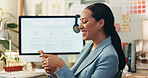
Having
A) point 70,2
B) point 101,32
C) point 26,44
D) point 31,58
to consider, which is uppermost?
point 70,2

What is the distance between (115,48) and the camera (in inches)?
43.4

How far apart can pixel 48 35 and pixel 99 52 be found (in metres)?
0.87

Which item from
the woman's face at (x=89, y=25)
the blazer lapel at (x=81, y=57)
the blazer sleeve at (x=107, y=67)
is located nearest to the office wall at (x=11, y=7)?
the blazer lapel at (x=81, y=57)

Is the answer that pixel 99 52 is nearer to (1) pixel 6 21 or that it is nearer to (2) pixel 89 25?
(2) pixel 89 25

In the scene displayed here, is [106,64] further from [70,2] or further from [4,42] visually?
[4,42]

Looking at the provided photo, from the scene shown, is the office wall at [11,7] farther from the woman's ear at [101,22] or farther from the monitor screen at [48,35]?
the woman's ear at [101,22]

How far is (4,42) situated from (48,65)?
1.37 metres

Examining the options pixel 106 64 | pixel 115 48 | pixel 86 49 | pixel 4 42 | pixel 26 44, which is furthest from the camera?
pixel 4 42

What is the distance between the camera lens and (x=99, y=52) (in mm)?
1081

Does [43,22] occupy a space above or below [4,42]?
above

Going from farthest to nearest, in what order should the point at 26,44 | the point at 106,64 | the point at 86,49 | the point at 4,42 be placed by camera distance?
the point at 4,42 → the point at 26,44 → the point at 86,49 → the point at 106,64

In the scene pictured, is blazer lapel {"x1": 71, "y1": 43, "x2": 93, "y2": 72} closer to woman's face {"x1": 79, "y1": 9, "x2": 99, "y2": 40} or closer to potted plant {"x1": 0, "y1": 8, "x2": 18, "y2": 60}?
woman's face {"x1": 79, "y1": 9, "x2": 99, "y2": 40}

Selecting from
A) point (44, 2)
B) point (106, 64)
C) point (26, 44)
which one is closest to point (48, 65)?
point (106, 64)

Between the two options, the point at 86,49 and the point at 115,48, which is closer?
the point at 115,48
